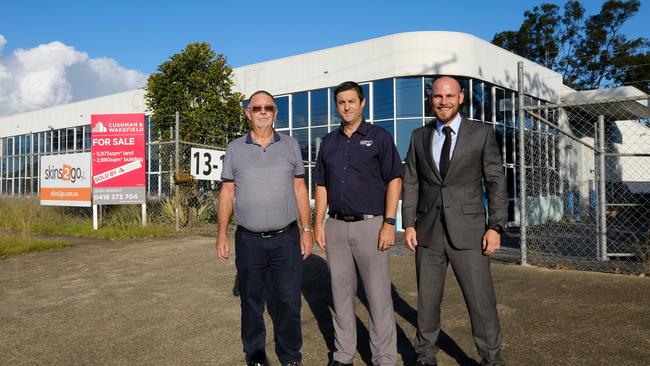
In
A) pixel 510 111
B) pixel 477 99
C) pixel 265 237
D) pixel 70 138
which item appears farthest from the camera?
pixel 70 138

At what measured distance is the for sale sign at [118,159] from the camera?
10805 millimetres

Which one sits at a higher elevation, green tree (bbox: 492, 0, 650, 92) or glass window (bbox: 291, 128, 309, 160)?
green tree (bbox: 492, 0, 650, 92)

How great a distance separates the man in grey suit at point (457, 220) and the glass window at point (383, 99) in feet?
39.7

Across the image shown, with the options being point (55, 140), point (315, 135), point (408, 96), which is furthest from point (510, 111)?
point (55, 140)

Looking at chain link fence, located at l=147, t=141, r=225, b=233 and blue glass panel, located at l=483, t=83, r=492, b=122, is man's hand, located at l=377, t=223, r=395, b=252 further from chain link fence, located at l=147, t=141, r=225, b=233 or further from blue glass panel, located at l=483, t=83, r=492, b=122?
blue glass panel, located at l=483, t=83, r=492, b=122

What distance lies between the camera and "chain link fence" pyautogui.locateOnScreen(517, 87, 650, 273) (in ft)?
22.6

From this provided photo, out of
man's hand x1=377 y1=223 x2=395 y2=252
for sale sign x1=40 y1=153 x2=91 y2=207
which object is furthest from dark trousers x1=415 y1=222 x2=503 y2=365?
for sale sign x1=40 y1=153 x2=91 y2=207

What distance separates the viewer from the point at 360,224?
309cm

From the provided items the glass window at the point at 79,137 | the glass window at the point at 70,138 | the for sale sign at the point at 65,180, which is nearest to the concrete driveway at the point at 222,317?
the for sale sign at the point at 65,180

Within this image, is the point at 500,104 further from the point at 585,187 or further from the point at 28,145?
the point at 28,145

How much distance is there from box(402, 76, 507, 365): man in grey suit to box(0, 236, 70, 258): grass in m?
7.64

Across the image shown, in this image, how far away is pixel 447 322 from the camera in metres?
4.11

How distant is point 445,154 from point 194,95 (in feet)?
39.1

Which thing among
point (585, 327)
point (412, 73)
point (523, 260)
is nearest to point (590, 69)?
point (412, 73)
